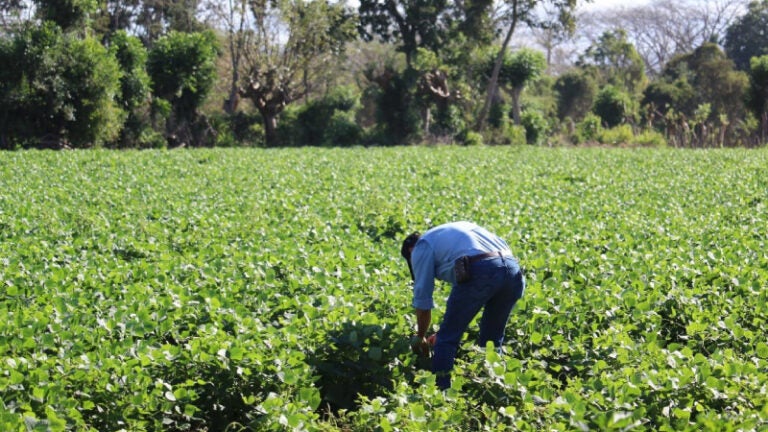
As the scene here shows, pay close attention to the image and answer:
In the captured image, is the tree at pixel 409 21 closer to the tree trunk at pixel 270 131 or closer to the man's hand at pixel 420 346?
the tree trunk at pixel 270 131

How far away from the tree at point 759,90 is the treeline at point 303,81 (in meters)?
0.06

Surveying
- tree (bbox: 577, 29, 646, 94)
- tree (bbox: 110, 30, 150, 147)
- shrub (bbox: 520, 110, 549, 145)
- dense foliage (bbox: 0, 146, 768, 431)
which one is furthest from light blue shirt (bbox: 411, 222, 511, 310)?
tree (bbox: 577, 29, 646, 94)

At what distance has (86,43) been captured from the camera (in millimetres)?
25828

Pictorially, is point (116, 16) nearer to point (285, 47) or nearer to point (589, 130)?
point (285, 47)

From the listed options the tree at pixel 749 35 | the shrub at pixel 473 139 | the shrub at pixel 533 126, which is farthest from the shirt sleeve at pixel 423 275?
the tree at pixel 749 35

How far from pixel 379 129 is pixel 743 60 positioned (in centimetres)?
3181

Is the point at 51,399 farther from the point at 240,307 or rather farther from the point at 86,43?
the point at 86,43

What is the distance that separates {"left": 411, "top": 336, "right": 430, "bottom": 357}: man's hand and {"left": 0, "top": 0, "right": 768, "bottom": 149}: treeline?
74.4 ft

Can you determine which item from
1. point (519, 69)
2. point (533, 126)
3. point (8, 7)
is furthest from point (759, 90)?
point (8, 7)

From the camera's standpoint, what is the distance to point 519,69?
38.1 m

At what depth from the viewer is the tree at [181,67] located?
3056 cm

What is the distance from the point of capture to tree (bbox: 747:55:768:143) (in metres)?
34.1

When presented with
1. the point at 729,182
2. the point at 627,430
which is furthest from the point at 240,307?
the point at 729,182

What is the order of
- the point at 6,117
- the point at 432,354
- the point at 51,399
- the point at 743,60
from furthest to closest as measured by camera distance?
the point at 743,60 → the point at 6,117 → the point at 432,354 → the point at 51,399
